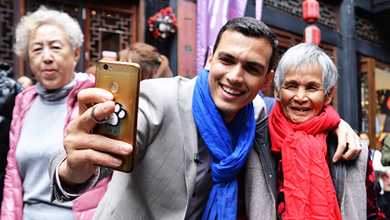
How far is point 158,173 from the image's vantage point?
5.16 ft

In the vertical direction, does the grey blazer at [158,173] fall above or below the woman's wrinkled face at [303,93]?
below

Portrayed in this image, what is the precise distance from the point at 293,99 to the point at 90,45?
4.14 m

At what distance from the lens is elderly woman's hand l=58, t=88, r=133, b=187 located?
3.52 feet

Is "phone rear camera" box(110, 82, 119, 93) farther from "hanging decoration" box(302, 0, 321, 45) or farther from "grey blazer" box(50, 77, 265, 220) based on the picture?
"hanging decoration" box(302, 0, 321, 45)

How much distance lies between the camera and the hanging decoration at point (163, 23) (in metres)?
5.70

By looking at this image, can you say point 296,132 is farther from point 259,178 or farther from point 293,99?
point 259,178

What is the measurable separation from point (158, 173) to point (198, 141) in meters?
0.27

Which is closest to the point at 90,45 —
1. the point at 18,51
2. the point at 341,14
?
the point at 18,51

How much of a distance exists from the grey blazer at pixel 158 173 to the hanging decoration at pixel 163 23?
427cm

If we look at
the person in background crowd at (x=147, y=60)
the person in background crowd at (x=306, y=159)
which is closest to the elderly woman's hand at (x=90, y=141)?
the person in background crowd at (x=306, y=159)

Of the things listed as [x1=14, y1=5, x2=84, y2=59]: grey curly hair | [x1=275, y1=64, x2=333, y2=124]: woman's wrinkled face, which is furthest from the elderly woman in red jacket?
[x1=14, y1=5, x2=84, y2=59]: grey curly hair

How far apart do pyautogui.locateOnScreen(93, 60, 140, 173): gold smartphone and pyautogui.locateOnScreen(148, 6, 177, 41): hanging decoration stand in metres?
4.69

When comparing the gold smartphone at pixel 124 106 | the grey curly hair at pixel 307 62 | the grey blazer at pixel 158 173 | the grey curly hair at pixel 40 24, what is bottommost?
the grey blazer at pixel 158 173

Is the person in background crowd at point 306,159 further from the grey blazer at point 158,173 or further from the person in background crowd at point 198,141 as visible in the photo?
the grey blazer at point 158,173
